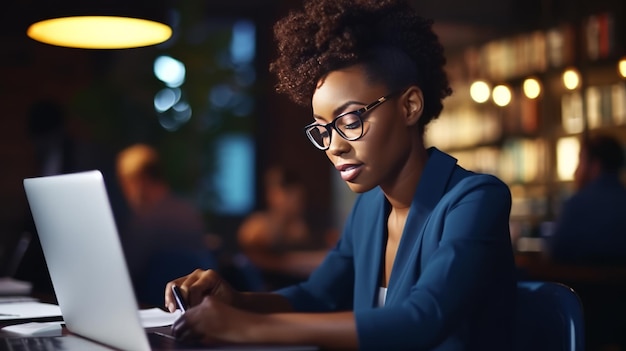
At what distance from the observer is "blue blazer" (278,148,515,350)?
4.34 feet

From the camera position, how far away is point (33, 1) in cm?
227

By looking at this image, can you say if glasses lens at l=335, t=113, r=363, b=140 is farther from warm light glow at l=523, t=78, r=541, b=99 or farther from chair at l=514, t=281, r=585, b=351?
warm light glow at l=523, t=78, r=541, b=99

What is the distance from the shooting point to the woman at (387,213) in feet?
4.27

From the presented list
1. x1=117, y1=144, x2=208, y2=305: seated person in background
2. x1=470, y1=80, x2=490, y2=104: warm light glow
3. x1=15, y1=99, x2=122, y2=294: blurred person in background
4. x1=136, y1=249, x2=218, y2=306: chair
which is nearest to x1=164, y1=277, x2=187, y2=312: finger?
x1=136, y1=249, x2=218, y2=306: chair

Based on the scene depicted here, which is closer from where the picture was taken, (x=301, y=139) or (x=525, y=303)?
(x=525, y=303)

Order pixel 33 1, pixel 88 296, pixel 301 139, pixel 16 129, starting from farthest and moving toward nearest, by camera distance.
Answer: pixel 301 139
pixel 16 129
pixel 33 1
pixel 88 296

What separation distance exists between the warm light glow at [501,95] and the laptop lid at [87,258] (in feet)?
21.4

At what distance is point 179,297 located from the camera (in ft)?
5.30

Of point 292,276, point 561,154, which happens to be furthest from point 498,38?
point 292,276

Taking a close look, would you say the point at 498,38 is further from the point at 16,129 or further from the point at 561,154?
the point at 16,129

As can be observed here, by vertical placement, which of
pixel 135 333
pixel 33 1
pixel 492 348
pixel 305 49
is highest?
pixel 33 1

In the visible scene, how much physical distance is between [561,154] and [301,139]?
9.74 ft

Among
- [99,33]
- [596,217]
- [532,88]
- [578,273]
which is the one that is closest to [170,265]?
[99,33]

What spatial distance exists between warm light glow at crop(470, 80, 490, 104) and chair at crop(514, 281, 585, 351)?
256 inches
